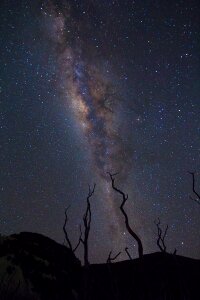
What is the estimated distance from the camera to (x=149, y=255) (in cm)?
2106

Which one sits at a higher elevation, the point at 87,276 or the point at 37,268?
the point at 37,268

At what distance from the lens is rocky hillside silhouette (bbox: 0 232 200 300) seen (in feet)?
60.7

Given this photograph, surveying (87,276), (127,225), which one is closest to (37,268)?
(87,276)

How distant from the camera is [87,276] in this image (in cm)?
1847

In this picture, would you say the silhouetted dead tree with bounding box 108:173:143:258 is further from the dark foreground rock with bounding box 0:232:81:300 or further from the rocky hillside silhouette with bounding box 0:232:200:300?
the dark foreground rock with bounding box 0:232:81:300

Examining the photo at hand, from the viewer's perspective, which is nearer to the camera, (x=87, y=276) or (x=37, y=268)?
(x=87, y=276)

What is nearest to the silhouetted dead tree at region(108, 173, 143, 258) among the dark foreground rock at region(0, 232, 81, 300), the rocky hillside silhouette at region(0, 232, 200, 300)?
the rocky hillside silhouette at region(0, 232, 200, 300)

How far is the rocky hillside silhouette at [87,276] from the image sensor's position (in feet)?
60.7

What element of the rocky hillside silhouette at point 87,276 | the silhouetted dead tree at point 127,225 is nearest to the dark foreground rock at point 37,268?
the rocky hillside silhouette at point 87,276

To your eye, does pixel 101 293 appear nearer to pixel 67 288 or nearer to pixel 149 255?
pixel 67 288

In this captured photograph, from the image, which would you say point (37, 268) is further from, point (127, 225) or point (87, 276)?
point (127, 225)

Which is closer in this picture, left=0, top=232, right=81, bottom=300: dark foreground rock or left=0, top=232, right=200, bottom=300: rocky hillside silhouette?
left=0, top=232, right=200, bottom=300: rocky hillside silhouette

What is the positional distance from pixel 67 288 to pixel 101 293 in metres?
2.34

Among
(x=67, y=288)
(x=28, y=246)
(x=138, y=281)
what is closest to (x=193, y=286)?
(x=138, y=281)
